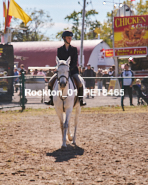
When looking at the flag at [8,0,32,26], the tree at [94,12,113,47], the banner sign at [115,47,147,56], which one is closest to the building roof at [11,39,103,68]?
the tree at [94,12,113,47]

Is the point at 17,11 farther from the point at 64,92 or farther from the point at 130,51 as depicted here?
the point at 64,92

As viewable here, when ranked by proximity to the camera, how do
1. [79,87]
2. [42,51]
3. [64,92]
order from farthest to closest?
[42,51]
[79,87]
[64,92]

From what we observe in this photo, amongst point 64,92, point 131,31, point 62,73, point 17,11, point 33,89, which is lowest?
point 33,89

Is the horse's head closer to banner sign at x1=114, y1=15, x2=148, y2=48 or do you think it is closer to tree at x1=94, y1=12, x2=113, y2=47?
banner sign at x1=114, y1=15, x2=148, y2=48

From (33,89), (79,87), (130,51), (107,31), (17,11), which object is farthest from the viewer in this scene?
(107,31)

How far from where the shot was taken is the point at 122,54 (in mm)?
30562

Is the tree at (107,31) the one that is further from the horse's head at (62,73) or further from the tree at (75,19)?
→ the horse's head at (62,73)

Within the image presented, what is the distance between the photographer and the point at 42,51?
58.5 metres

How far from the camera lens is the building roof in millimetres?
56750

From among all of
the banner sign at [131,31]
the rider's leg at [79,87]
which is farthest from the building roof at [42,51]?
the rider's leg at [79,87]

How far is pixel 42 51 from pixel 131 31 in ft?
98.0

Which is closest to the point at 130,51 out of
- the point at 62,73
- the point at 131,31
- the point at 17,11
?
the point at 131,31

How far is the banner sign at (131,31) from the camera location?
2995 cm

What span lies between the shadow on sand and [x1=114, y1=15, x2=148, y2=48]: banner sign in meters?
22.9
